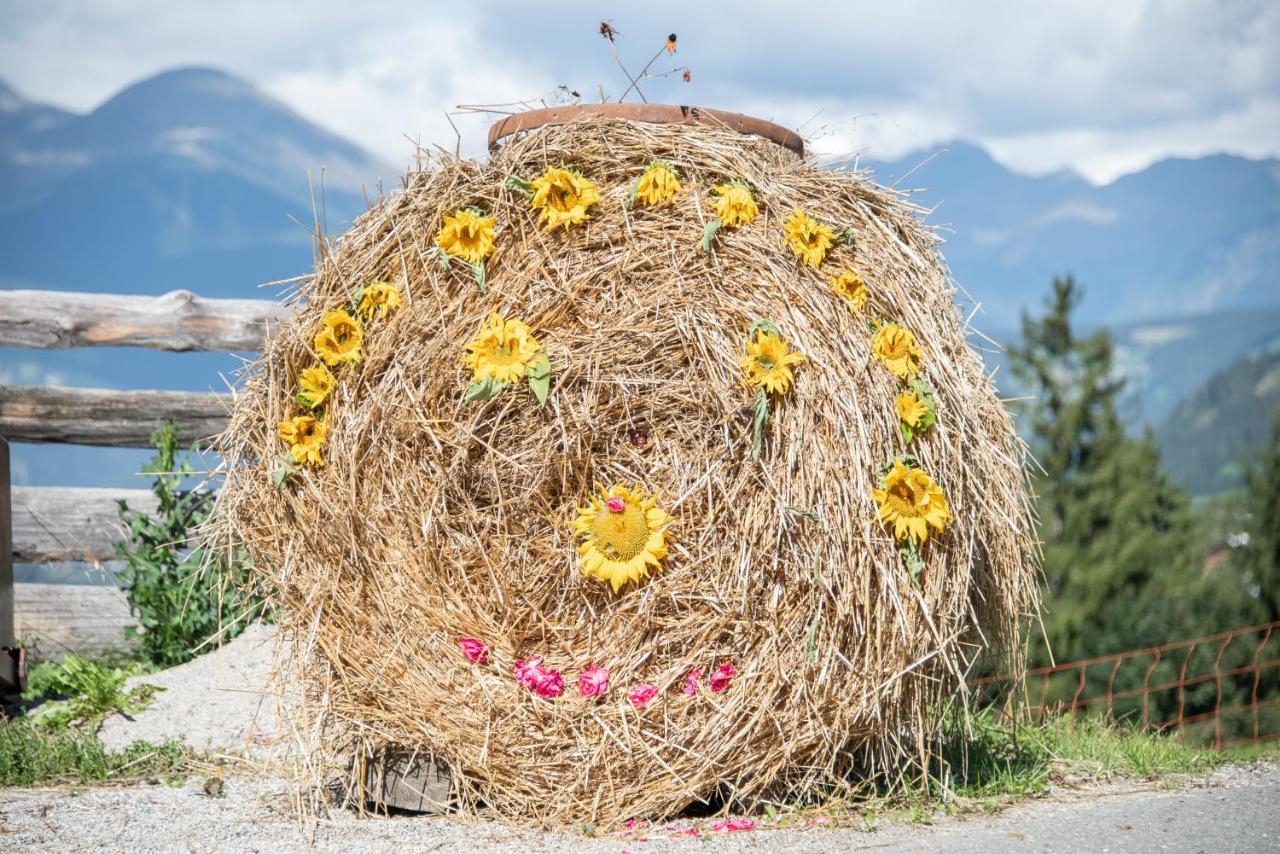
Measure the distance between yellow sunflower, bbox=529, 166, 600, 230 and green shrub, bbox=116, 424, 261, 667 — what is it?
294 cm

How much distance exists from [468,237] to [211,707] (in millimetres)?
2676

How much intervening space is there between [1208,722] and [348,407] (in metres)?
27.4

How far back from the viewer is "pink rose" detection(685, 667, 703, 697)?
3.41 meters

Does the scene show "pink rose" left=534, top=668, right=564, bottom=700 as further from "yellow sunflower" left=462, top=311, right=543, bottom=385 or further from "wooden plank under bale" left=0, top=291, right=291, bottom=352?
"wooden plank under bale" left=0, top=291, right=291, bottom=352

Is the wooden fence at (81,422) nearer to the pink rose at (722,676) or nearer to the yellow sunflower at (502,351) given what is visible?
the yellow sunflower at (502,351)

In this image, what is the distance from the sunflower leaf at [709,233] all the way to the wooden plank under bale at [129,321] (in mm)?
3135

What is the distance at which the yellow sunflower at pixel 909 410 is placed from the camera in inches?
134

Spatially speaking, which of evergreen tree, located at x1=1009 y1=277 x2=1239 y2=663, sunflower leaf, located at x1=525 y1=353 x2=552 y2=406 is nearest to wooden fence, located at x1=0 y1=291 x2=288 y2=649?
sunflower leaf, located at x1=525 y1=353 x2=552 y2=406

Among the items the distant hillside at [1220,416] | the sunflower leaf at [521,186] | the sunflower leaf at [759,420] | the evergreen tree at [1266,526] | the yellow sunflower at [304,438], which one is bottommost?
the evergreen tree at [1266,526]

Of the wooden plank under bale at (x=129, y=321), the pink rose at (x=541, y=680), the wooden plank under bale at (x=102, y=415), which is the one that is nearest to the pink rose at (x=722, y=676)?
the pink rose at (x=541, y=680)

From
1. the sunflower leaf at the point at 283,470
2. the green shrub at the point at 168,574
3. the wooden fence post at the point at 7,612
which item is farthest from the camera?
the green shrub at the point at 168,574

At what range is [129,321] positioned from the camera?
602 centimetres

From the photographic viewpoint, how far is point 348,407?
142 inches

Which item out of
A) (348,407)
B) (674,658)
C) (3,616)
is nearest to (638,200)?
(348,407)
